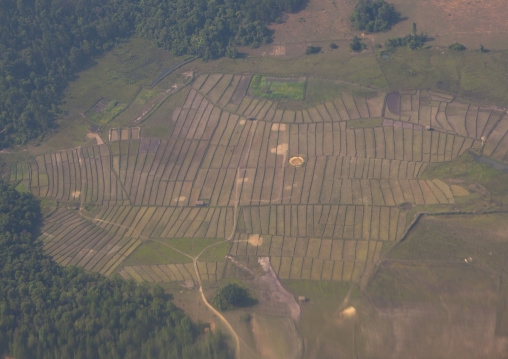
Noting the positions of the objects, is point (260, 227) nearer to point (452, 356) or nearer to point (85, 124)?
point (452, 356)

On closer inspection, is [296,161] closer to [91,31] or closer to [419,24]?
[419,24]

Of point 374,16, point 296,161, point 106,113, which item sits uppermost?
point 374,16

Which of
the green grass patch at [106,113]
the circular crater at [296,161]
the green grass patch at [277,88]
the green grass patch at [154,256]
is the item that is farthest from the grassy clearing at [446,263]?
the green grass patch at [106,113]

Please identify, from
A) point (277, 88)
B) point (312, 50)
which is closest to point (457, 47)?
point (312, 50)

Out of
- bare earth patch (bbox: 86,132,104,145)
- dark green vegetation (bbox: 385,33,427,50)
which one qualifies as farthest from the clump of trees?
bare earth patch (bbox: 86,132,104,145)

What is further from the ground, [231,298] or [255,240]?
[255,240]

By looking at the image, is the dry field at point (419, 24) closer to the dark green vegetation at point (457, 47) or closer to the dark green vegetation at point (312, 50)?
the dark green vegetation at point (312, 50)
